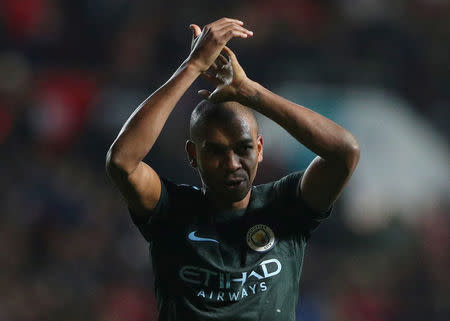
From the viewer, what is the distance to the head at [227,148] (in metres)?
3.11

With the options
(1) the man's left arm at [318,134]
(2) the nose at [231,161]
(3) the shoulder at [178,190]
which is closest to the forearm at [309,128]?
(1) the man's left arm at [318,134]

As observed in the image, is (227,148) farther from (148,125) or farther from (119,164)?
(119,164)

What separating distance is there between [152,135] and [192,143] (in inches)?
12.1

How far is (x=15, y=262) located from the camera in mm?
8234

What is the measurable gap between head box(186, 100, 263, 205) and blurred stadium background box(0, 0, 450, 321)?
4.89 m

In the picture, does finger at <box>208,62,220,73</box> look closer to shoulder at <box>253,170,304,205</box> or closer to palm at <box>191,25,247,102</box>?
palm at <box>191,25,247,102</box>

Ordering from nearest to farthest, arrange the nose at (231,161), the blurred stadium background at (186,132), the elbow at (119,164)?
the elbow at (119,164)
the nose at (231,161)
the blurred stadium background at (186,132)

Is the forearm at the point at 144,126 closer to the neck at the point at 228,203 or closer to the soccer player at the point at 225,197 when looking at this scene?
the soccer player at the point at 225,197

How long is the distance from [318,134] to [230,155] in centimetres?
37

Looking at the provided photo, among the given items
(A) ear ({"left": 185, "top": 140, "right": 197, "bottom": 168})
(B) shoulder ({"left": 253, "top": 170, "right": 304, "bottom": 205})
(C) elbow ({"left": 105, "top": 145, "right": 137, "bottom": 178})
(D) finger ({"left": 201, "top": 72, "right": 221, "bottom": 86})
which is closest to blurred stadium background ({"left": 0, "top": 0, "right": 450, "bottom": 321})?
(B) shoulder ({"left": 253, "top": 170, "right": 304, "bottom": 205})

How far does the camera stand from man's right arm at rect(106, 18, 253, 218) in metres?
2.99

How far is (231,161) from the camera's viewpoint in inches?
122

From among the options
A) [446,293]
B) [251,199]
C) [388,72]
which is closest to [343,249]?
[446,293]

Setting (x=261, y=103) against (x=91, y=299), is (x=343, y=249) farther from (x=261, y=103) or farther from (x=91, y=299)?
(x=261, y=103)
